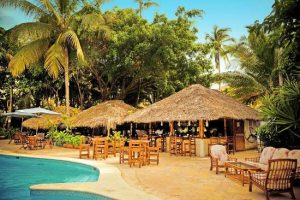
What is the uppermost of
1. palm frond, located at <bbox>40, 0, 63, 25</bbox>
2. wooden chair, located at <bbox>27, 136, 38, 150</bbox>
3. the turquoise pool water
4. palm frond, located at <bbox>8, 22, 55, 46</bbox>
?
palm frond, located at <bbox>40, 0, 63, 25</bbox>

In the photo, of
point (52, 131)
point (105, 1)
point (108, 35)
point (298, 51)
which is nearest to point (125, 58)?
point (108, 35)

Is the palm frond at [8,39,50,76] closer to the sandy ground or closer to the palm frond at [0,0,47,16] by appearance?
Result: the palm frond at [0,0,47,16]

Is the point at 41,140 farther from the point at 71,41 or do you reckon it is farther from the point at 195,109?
the point at 195,109

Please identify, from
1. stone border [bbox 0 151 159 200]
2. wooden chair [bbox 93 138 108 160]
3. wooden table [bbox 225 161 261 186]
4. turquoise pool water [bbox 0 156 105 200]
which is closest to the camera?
stone border [bbox 0 151 159 200]

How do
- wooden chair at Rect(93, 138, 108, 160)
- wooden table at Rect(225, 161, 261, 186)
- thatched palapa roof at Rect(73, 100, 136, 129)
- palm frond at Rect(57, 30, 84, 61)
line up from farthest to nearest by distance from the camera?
thatched palapa roof at Rect(73, 100, 136, 129)
palm frond at Rect(57, 30, 84, 61)
wooden chair at Rect(93, 138, 108, 160)
wooden table at Rect(225, 161, 261, 186)

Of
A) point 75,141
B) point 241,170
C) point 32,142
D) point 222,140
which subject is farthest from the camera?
point 75,141

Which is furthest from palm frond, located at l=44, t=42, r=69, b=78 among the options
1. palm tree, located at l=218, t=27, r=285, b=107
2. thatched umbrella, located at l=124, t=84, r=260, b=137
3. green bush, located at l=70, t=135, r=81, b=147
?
palm tree, located at l=218, t=27, r=285, b=107

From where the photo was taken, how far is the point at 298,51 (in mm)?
4723

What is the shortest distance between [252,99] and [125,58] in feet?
30.2

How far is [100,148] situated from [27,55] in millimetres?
8789

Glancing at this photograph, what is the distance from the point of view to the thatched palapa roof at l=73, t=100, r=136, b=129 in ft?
61.4

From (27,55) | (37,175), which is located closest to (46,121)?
(27,55)

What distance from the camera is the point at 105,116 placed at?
62.5ft

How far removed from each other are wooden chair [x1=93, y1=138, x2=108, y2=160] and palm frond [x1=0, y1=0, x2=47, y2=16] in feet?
33.6
